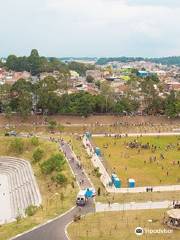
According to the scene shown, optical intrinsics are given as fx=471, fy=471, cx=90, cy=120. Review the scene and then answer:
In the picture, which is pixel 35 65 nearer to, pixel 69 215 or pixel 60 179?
pixel 60 179

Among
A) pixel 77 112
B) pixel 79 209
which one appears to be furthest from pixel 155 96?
pixel 79 209

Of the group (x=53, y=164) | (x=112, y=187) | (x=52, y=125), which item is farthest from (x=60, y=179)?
(x=52, y=125)

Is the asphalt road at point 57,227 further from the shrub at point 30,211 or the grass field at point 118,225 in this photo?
the shrub at point 30,211

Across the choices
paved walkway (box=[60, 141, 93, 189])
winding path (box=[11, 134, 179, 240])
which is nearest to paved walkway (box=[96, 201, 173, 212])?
winding path (box=[11, 134, 179, 240])

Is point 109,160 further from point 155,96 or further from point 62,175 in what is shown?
point 155,96

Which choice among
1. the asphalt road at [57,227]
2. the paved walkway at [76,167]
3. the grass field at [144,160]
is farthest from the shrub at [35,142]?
the asphalt road at [57,227]
